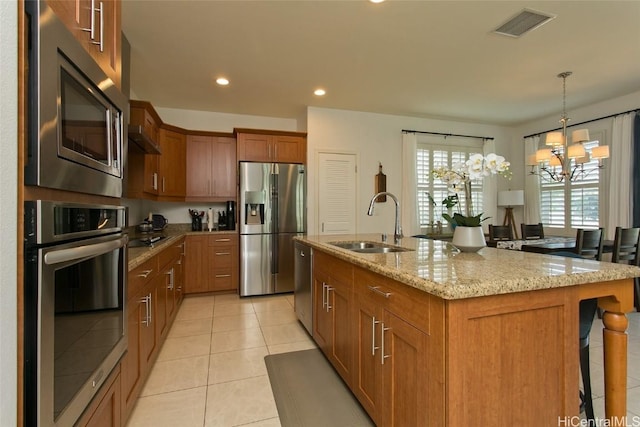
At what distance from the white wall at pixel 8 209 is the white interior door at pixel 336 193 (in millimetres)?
3842

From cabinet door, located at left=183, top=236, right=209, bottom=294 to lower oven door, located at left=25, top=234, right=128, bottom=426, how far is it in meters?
2.93

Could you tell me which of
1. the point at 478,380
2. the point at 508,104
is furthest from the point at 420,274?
the point at 508,104

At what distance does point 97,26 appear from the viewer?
1090mm

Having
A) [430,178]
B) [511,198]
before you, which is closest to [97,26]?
[430,178]

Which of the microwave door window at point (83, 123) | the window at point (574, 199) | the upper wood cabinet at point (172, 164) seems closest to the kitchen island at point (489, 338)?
the microwave door window at point (83, 123)

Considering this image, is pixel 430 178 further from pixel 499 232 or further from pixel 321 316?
pixel 321 316

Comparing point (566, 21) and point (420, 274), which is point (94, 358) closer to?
point (420, 274)

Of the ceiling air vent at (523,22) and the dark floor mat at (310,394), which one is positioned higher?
the ceiling air vent at (523,22)

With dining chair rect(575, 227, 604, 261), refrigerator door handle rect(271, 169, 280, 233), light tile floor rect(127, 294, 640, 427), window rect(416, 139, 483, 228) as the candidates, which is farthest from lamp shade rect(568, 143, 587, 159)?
refrigerator door handle rect(271, 169, 280, 233)

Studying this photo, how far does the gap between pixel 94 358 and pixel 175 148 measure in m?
3.57

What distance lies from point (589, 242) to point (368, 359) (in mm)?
2910

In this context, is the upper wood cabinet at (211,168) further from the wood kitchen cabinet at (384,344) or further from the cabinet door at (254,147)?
the wood kitchen cabinet at (384,344)

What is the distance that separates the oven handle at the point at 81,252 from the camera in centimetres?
74

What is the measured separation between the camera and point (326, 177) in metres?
4.46
